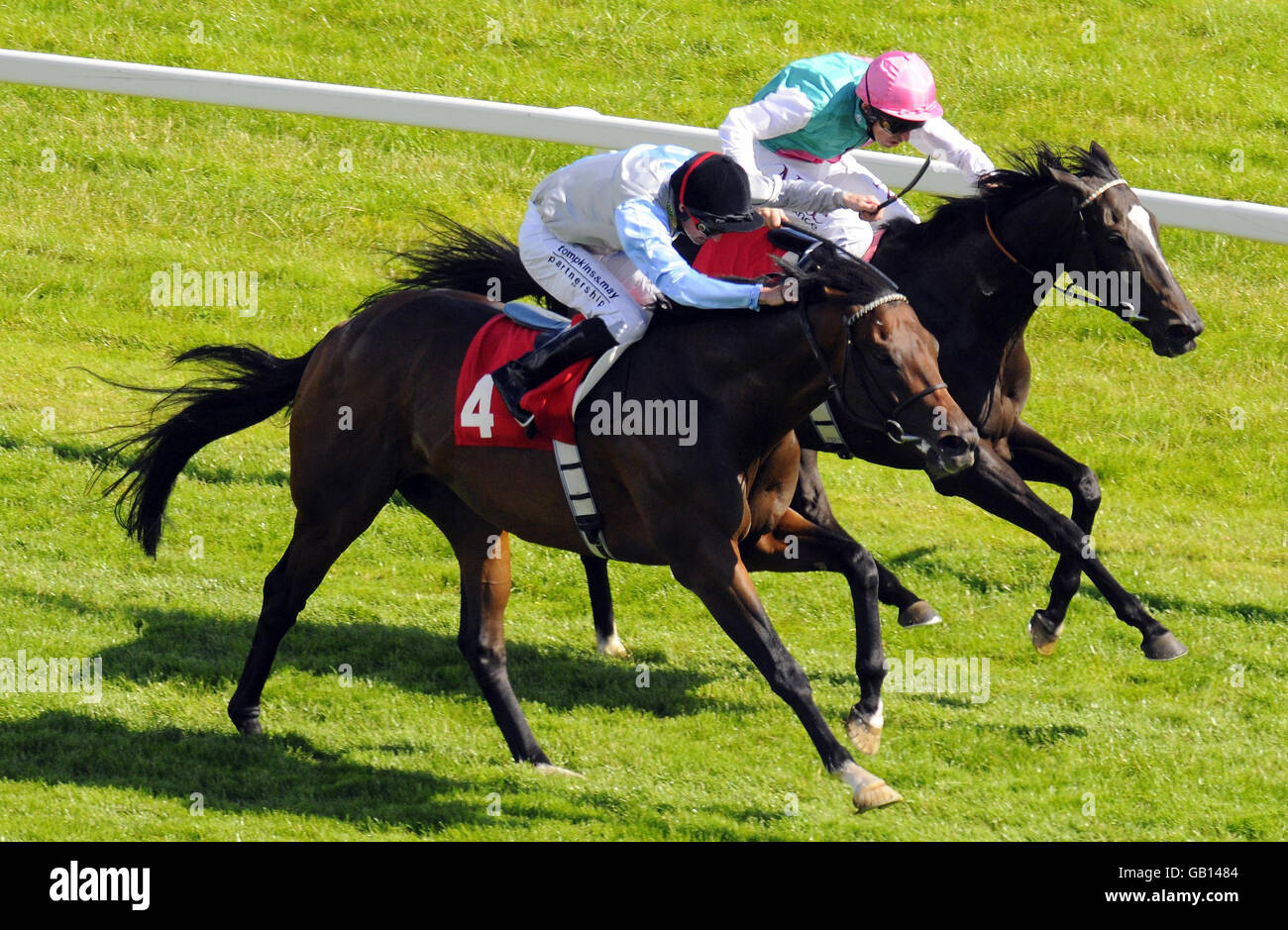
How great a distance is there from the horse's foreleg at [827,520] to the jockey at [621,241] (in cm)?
120

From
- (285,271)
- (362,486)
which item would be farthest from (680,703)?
(285,271)

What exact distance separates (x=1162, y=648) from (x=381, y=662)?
340cm

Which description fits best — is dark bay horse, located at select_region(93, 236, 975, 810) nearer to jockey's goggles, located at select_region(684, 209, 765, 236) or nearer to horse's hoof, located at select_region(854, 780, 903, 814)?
horse's hoof, located at select_region(854, 780, 903, 814)

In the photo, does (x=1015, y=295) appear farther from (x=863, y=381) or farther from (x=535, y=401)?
(x=535, y=401)

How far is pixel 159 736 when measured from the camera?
687 centimetres

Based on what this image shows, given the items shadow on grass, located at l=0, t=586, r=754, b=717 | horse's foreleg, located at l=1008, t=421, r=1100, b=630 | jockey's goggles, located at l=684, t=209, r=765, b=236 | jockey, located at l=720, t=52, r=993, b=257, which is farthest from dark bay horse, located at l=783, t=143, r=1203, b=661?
jockey's goggles, located at l=684, t=209, r=765, b=236

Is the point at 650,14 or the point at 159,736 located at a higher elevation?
the point at 650,14

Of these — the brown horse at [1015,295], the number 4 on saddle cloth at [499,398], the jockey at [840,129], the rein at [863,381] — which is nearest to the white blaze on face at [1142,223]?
the brown horse at [1015,295]

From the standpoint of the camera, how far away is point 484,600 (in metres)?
6.88

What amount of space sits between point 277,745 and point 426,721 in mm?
630

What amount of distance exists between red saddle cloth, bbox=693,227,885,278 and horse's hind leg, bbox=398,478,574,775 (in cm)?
141

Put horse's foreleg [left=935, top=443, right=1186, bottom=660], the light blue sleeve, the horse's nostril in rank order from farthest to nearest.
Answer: horse's foreleg [left=935, top=443, right=1186, bottom=660]
the light blue sleeve
the horse's nostril

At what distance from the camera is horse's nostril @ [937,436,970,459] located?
541cm

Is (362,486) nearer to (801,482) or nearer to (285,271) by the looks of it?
(801,482)
